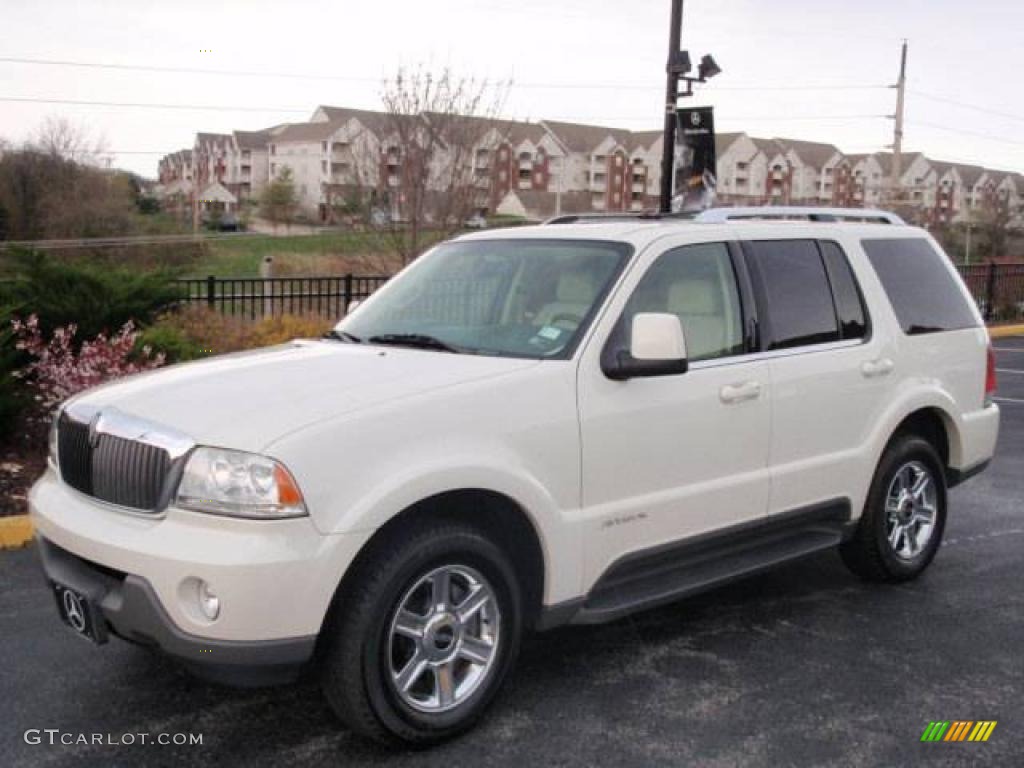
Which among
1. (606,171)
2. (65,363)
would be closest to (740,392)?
(65,363)

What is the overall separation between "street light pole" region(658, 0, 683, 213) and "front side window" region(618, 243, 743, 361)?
11.2m

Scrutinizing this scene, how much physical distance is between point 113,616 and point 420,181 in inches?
548

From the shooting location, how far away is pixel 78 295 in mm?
8062

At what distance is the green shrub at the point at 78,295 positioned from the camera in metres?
7.88

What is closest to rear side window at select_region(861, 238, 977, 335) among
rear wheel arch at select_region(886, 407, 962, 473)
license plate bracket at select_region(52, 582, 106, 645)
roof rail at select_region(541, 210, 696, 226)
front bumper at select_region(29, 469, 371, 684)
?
rear wheel arch at select_region(886, 407, 962, 473)

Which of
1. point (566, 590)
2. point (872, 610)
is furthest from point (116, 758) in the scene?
point (872, 610)

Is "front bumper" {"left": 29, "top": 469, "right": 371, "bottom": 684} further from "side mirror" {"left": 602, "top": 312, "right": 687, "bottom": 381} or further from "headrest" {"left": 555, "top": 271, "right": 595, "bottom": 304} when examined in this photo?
"headrest" {"left": 555, "top": 271, "right": 595, "bottom": 304}

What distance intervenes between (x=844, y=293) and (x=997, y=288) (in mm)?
19783

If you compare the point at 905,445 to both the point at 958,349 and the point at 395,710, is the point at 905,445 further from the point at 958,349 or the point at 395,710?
the point at 395,710

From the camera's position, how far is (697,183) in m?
17.0

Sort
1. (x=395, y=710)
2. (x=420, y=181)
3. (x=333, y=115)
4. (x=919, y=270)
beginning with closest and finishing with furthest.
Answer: (x=395, y=710)
(x=919, y=270)
(x=420, y=181)
(x=333, y=115)

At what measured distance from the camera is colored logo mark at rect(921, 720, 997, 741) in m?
3.79

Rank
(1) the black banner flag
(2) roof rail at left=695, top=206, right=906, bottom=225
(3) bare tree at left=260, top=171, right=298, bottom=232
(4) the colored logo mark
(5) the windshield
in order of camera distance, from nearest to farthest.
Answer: (4) the colored logo mark, (5) the windshield, (2) roof rail at left=695, top=206, right=906, bottom=225, (1) the black banner flag, (3) bare tree at left=260, top=171, right=298, bottom=232

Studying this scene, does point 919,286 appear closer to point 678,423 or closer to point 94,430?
point 678,423
